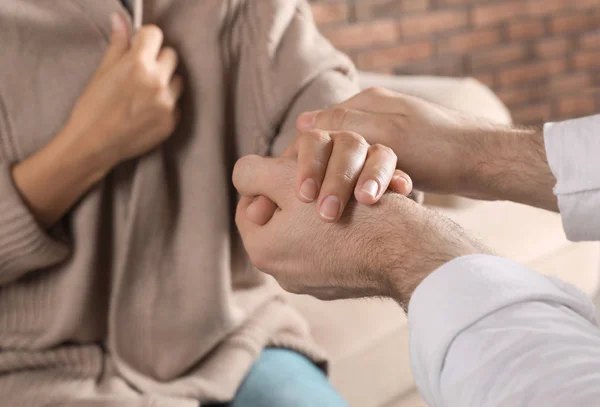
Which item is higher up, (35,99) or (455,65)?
(35,99)

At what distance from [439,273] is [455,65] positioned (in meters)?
2.60

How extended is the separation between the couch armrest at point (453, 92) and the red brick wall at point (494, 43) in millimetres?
643

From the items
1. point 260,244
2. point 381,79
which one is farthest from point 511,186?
point 381,79

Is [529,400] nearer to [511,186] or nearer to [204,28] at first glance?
[511,186]

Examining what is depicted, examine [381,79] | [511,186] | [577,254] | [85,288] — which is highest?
[511,186]

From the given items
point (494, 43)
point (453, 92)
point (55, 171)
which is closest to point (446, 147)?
point (55, 171)

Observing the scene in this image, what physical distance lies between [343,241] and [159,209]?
37cm

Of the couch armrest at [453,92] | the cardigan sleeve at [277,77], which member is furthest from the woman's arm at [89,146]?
the couch armrest at [453,92]

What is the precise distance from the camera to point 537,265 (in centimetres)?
161

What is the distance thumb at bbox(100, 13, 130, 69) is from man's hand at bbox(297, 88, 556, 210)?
0.27 meters

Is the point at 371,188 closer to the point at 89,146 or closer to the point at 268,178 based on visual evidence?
the point at 268,178

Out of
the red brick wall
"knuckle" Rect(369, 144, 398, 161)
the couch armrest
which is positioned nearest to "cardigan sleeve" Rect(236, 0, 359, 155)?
"knuckle" Rect(369, 144, 398, 161)

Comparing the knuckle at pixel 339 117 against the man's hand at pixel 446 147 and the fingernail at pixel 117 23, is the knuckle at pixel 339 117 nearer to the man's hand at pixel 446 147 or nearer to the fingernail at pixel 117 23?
the man's hand at pixel 446 147

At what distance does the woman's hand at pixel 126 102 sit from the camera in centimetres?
91
